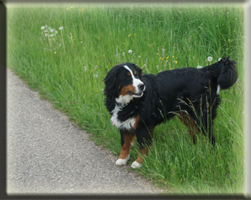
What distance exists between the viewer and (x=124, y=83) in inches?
116

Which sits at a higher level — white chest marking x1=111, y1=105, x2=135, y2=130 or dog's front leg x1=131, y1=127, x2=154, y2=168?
white chest marking x1=111, y1=105, x2=135, y2=130

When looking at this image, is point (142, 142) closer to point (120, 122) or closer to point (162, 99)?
point (120, 122)

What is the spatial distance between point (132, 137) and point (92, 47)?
267 cm

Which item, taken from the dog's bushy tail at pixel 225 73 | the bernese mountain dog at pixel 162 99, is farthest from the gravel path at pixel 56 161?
the dog's bushy tail at pixel 225 73

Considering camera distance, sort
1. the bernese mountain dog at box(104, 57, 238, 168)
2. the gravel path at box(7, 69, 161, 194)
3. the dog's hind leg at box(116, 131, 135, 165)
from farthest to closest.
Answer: the dog's hind leg at box(116, 131, 135, 165), the bernese mountain dog at box(104, 57, 238, 168), the gravel path at box(7, 69, 161, 194)

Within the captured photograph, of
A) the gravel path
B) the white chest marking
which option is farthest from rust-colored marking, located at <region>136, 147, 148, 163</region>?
the white chest marking

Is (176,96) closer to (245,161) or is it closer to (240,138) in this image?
(240,138)

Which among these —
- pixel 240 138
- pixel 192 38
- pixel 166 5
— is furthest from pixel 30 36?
pixel 240 138

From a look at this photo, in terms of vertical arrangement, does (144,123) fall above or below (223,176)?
above

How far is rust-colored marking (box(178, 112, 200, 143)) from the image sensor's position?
10.5 feet

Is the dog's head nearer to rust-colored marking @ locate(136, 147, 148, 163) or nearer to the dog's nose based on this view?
the dog's nose

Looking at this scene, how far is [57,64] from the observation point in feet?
17.2

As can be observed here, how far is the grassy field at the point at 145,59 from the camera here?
2.70 metres

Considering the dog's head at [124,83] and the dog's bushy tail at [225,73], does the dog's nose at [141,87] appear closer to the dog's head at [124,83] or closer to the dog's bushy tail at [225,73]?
the dog's head at [124,83]
